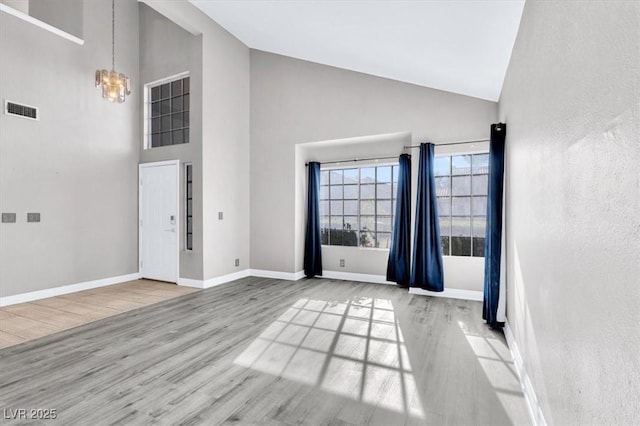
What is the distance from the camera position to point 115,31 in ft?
17.8

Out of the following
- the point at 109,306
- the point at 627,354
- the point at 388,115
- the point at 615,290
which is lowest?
the point at 109,306

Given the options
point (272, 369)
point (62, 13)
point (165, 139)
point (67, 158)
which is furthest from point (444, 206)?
point (62, 13)

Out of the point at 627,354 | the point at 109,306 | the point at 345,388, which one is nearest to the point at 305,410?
the point at 345,388

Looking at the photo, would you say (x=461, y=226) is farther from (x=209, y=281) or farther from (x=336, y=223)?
(x=209, y=281)

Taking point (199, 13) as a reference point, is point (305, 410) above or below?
below

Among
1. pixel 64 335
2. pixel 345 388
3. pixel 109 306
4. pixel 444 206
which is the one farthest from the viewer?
pixel 444 206

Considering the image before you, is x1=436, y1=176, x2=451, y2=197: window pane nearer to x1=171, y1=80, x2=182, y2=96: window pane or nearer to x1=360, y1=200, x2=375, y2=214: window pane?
x1=360, y1=200, x2=375, y2=214: window pane

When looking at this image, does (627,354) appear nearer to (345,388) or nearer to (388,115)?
(345,388)

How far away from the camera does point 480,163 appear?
14.8 feet

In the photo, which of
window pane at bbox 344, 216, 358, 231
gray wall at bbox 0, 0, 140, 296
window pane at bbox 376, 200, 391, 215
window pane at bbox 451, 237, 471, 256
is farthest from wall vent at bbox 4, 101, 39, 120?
window pane at bbox 451, 237, 471, 256

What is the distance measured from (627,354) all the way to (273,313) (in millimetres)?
3427

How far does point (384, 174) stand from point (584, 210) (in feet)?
14.2

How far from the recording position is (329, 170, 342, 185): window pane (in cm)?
579

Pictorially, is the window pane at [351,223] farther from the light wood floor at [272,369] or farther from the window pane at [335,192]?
the light wood floor at [272,369]
